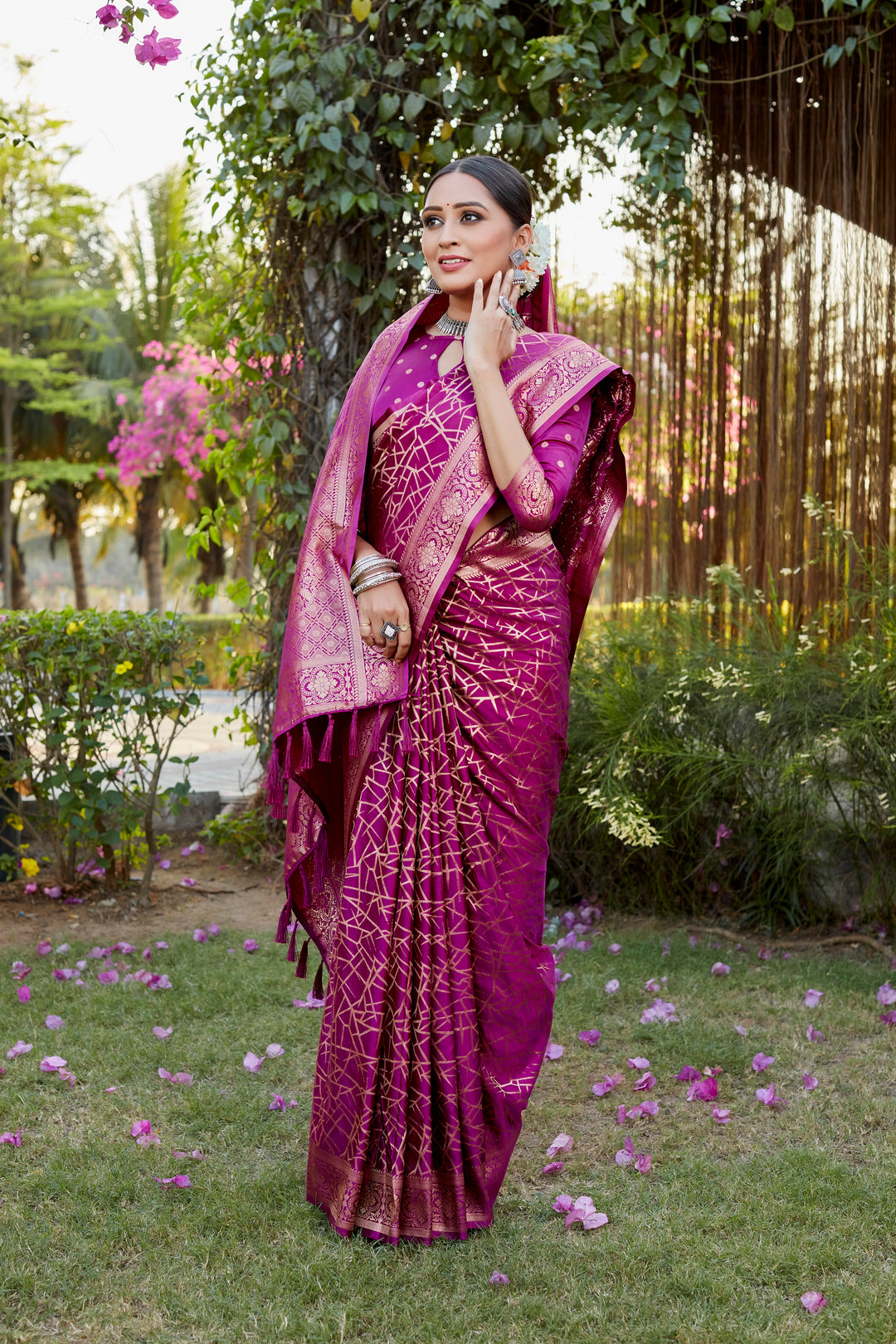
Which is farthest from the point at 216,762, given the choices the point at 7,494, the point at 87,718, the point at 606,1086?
the point at 7,494

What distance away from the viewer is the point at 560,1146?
2.55 m

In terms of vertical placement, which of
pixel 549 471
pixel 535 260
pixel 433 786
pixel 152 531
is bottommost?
pixel 433 786

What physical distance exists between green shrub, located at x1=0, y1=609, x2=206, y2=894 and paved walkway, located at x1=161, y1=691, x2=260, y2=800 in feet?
0.88

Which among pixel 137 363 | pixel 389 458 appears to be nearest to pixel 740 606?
pixel 389 458

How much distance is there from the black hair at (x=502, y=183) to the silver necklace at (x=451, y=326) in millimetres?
208

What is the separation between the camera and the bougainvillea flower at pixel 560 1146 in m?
2.54

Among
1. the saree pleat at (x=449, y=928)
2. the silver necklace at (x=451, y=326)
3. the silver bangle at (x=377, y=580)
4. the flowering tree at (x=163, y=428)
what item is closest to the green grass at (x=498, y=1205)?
the saree pleat at (x=449, y=928)

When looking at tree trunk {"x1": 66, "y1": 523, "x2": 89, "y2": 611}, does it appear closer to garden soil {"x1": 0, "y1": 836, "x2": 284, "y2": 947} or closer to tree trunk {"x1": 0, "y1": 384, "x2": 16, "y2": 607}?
tree trunk {"x1": 0, "y1": 384, "x2": 16, "y2": 607}

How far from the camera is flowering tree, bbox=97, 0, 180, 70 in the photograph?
2199 mm

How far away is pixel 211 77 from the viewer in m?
4.55

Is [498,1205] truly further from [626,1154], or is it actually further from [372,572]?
[372,572]

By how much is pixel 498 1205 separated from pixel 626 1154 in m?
0.34

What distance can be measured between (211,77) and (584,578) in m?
3.18

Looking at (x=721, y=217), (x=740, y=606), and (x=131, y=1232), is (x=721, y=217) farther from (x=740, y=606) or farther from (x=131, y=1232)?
(x=131, y=1232)
